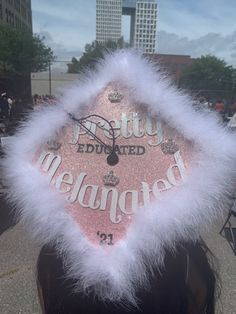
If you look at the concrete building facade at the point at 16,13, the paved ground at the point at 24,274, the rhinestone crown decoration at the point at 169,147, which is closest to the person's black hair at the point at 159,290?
the rhinestone crown decoration at the point at 169,147

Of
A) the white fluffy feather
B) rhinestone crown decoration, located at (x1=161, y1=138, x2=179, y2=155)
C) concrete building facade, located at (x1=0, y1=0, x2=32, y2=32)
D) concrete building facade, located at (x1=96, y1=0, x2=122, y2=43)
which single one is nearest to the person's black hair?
the white fluffy feather

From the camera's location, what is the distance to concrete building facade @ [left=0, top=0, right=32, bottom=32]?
153 feet

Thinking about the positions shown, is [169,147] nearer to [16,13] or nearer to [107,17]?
[107,17]

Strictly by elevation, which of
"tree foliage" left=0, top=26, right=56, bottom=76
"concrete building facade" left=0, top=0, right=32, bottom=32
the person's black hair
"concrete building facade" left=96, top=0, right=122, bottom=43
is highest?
"concrete building facade" left=0, top=0, right=32, bottom=32

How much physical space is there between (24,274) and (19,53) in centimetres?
2987

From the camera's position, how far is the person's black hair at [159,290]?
0.87 m

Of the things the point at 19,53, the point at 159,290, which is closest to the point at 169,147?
the point at 159,290

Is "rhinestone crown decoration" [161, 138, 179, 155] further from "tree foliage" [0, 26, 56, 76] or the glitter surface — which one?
"tree foliage" [0, 26, 56, 76]

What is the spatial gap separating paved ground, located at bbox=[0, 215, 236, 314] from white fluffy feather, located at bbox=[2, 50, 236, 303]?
1.13 m

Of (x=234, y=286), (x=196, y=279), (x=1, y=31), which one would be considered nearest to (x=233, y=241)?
(x=234, y=286)

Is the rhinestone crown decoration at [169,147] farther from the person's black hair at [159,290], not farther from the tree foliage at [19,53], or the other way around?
the tree foliage at [19,53]

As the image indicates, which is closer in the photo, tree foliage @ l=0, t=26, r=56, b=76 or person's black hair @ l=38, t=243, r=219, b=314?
person's black hair @ l=38, t=243, r=219, b=314

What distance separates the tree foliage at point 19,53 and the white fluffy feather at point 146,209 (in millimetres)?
27971

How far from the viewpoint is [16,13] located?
2180 inches
